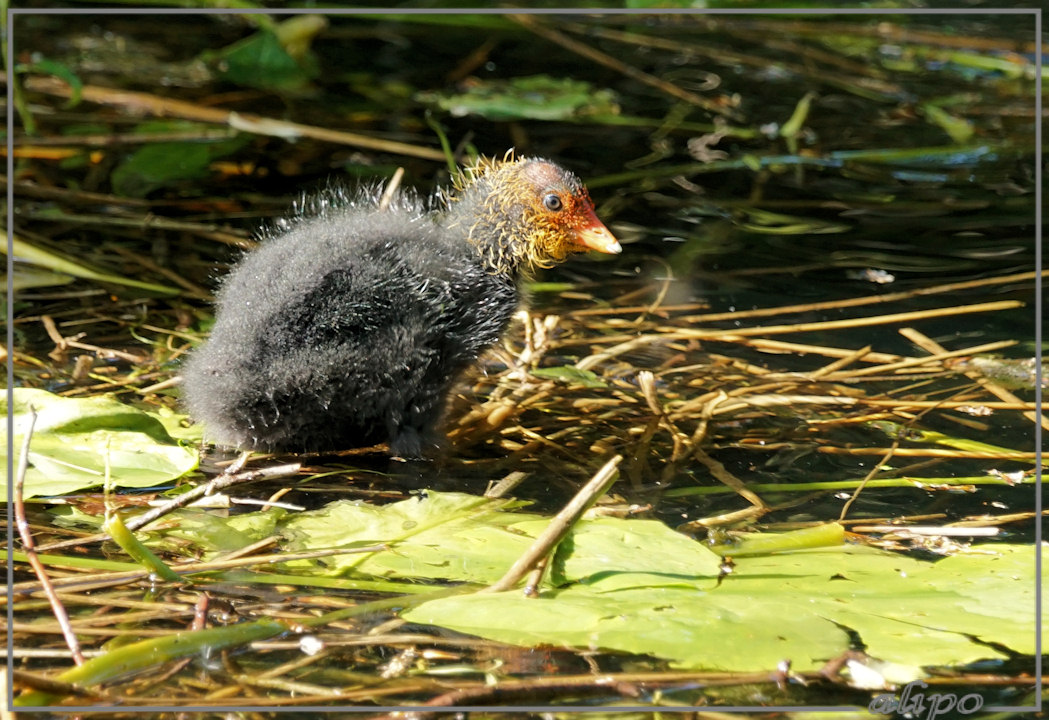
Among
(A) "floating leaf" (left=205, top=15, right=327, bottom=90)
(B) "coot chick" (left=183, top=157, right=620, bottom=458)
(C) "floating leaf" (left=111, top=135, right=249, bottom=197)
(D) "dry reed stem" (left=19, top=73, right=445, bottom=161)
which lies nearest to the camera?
(B) "coot chick" (left=183, top=157, right=620, bottom=458)

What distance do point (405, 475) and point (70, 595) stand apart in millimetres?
822

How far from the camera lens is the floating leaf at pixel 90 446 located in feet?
8.65

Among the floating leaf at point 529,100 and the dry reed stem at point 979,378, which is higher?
the floating leaf at point 529,100

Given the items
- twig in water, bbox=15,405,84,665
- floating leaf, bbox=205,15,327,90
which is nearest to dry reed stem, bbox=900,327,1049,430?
twig in water, bbox=15,405,84,665

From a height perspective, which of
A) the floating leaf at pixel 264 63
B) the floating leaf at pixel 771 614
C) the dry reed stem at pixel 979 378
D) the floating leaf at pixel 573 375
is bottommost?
the floating leaf at pixel 771 614

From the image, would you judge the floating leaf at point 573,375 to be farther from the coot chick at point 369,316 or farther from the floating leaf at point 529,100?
the floating leaf at point 529,100

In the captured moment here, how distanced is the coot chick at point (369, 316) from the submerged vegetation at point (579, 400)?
0.12 meters

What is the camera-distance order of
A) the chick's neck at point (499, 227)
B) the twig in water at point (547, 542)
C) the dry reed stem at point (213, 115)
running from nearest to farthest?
the twig in water at point (547, 542) < the chick's neck at point (499, 227) < the dry reed stem at point (213, 115)

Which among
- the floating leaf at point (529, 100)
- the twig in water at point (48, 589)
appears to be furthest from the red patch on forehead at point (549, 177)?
the floating leaf at point (529, 100)

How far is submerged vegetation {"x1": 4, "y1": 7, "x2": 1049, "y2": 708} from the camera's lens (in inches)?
82.0

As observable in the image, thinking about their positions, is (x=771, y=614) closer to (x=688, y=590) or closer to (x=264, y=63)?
(x=688, y=590)

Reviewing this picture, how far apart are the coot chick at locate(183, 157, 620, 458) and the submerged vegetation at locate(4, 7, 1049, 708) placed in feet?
0.40

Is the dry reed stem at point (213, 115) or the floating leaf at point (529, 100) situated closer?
the dry reed stem at point (213, 115)

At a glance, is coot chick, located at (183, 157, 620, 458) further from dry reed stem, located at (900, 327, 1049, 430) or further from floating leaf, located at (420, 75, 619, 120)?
floating leaf, located at (420, 75, 619, 120)
